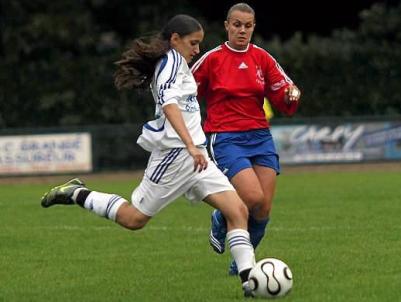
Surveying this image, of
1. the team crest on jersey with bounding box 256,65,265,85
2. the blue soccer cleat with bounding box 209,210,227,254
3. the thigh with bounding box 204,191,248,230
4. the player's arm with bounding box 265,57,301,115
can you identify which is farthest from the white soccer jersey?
the blue soccer cleat with bounding box 209,210,227,254

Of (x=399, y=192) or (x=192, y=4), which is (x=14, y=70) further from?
(x=399, y=192)

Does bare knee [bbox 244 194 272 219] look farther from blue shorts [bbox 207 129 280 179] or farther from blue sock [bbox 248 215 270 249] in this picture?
blue shorts [bbox 207 129 280 179]

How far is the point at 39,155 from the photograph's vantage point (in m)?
24.5

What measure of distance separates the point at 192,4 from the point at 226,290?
85.7ft

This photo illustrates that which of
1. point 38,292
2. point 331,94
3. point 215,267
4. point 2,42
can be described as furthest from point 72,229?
point 2,42

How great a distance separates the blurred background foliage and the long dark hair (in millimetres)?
21401

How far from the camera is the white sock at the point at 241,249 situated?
7535mm

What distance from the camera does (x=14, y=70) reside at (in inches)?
1183

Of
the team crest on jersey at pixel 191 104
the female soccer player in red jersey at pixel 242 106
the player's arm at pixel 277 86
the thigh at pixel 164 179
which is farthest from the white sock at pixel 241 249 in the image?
the player's arm at pixel 277 86

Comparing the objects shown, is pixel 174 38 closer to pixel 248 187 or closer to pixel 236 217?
pixel 236 217

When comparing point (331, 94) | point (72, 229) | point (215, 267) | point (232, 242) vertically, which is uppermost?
point (232, 242)

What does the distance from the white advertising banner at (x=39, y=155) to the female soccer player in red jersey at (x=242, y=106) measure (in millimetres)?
15758

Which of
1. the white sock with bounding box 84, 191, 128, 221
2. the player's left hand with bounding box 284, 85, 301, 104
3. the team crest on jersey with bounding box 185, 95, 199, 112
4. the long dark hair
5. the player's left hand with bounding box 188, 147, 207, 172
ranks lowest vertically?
the white sock with bounding box 84, 191, 128, 221

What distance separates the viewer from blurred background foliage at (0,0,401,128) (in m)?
29.4
